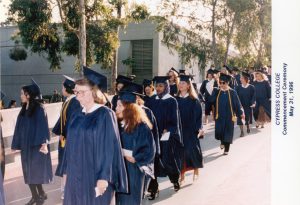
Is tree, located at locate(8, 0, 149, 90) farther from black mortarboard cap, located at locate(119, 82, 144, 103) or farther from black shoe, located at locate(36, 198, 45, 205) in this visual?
black mortarboard cap, located at locate(119, 82, 144, 103)

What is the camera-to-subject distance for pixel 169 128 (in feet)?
21.2

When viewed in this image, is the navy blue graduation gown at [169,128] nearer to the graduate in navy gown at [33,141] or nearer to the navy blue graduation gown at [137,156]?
the graduate in navy gown at [33,141]

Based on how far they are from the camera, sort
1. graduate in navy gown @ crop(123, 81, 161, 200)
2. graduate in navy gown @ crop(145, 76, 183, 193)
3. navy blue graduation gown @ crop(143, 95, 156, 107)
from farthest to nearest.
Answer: navy blue graduation gown @ crop(143, 95, 156, 107), graduate in navy gown @ crop(145, 76, 183, 193), graduate in navy gown @ crop(123, 81, 161, 200)

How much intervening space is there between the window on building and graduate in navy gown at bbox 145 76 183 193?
2331 centimetres

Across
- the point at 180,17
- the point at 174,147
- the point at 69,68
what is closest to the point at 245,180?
the point at 174,147

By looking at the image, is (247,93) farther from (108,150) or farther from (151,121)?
(108,150)

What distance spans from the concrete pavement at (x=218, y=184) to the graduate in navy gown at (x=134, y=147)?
1472 millimetres

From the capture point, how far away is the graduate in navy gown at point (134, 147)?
4.50m

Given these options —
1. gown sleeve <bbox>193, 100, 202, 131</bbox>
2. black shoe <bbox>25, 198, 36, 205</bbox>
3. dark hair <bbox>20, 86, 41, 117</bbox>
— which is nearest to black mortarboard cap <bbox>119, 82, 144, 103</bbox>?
dark hair <bbox>20, 86, 41, 117</bbox>

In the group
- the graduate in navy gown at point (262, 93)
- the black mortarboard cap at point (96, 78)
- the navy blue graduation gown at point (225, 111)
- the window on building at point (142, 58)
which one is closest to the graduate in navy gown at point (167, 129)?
the black mortarboard cap at point (96, 78)

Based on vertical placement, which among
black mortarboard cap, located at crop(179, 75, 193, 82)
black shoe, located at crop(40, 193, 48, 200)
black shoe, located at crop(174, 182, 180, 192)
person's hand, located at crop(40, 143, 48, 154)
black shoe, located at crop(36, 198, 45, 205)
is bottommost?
black shoe, located at crop(36, 198, 45, 205)

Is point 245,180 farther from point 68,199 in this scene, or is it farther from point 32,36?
point 32,36

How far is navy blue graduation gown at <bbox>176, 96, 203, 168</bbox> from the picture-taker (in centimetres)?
713

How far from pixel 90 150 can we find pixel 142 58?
2645 cm
